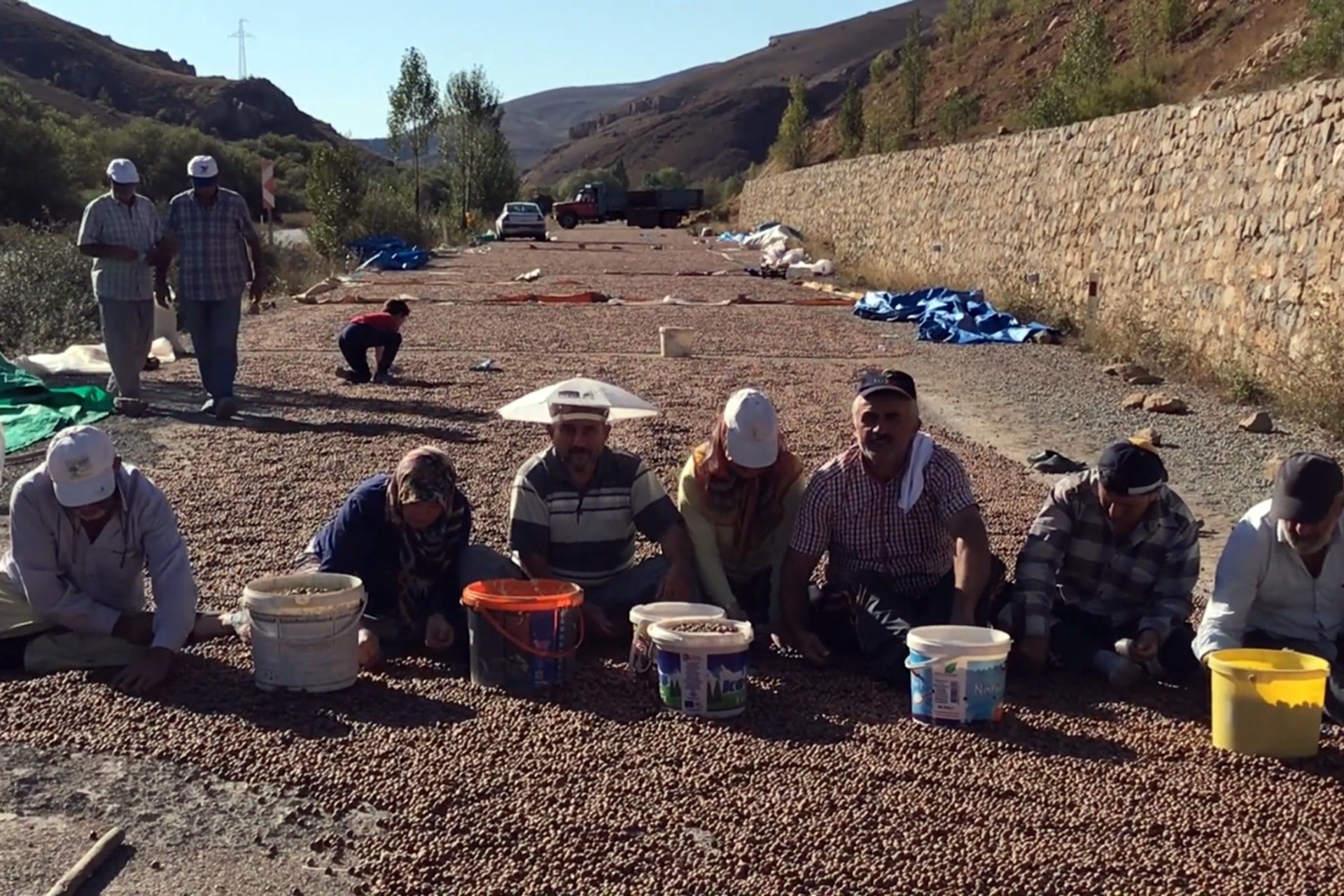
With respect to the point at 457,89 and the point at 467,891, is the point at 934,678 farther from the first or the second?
the point at 457,89

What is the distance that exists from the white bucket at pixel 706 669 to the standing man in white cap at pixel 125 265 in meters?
6.50

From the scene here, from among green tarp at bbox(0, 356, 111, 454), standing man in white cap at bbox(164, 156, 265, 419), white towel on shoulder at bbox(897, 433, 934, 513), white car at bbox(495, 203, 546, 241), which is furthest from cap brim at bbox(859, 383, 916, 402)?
white car at bbox(495, 203, 546, 241)

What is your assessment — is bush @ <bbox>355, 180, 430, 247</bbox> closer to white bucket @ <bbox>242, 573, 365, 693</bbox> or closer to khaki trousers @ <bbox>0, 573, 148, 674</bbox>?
khaki trousers @ <bbox>0, 573, 148, 674</bbox>

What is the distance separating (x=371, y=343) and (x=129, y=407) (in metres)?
2.72

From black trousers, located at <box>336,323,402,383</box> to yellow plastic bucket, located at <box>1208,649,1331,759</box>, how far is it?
9.26 m

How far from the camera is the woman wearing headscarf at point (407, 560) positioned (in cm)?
529

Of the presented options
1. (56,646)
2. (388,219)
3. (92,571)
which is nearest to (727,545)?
(92,571)

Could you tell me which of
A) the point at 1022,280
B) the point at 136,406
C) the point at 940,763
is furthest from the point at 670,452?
the point at 1022,280

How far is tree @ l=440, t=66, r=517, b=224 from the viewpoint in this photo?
57312 millimetres

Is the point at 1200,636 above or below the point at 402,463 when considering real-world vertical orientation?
below

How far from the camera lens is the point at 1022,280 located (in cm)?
1948

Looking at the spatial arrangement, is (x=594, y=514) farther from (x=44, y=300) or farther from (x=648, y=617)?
(x=44, y=300)

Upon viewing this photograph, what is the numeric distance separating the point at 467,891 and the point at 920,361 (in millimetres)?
11785

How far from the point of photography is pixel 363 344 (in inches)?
499
